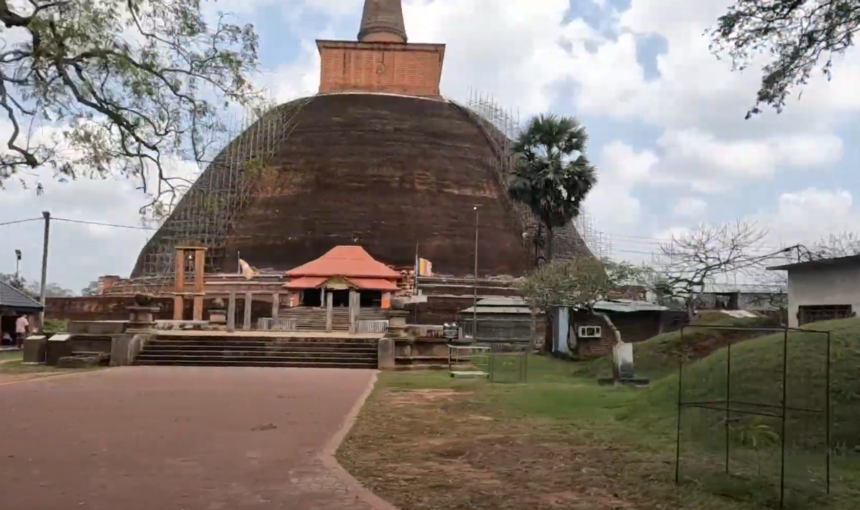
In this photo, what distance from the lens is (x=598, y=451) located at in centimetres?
805

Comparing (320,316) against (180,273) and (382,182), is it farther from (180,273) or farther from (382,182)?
(382,182)

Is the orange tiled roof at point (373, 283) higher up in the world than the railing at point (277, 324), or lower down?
higher up

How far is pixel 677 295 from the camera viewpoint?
1115 inches

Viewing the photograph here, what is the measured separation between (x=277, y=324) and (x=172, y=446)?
22917 millimetres

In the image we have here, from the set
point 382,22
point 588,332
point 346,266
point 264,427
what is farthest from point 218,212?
point 264,427

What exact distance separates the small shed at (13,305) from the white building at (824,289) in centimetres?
2486

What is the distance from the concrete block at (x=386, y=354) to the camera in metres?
20.7

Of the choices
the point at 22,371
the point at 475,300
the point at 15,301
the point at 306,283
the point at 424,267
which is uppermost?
the point at 424,267

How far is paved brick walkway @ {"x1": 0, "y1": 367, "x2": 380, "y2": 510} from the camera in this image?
6.04 metres

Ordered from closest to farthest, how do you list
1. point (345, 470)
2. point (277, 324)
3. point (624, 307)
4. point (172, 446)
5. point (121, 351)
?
1. point (345, 470)
2. point (172, 446)
3. point (121, 351)
4. point (624, 307)
5. point (277, 324)

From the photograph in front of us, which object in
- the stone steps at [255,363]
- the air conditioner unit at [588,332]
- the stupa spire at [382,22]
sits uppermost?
the stupa spire at [382,22]

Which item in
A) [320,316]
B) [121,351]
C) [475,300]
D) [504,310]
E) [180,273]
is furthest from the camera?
[320,316]

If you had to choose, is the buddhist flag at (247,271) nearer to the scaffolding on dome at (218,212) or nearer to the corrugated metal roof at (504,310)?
the scaffolding on dome at (218,212)

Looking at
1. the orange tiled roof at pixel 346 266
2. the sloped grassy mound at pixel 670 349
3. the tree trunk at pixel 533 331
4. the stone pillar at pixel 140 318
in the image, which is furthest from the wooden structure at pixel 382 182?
the sloped grassy mound at pixel 670 349
